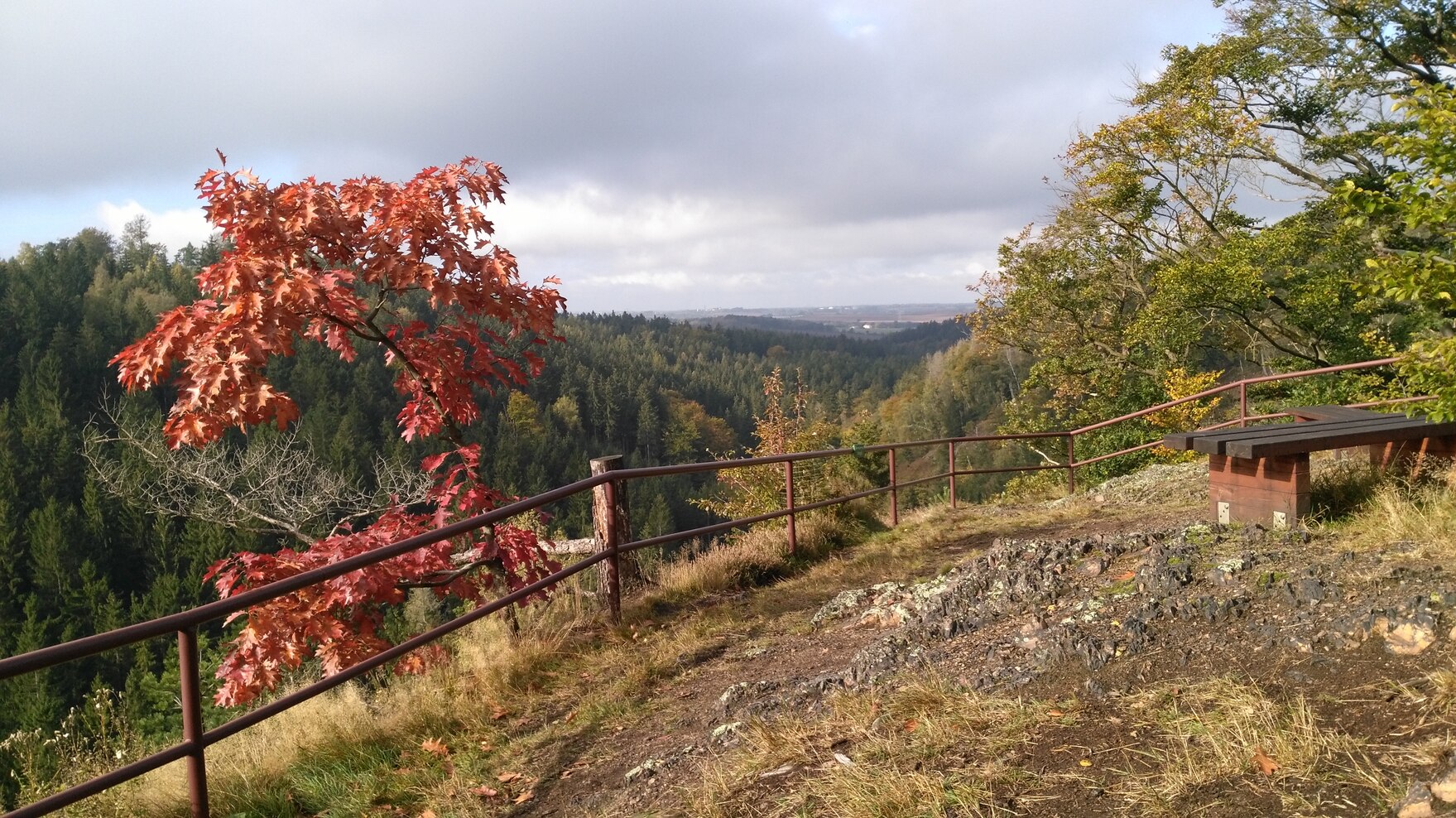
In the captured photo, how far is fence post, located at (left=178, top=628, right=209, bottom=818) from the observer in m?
2.91

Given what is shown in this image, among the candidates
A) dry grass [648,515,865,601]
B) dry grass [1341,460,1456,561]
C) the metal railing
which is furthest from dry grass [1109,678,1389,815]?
dry grass [648,515,865,601]

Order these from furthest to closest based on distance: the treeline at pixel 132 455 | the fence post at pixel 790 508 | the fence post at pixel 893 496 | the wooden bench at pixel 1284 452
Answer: the treeline at pixel 132 455
the fence post at pixel 893 496
the fence post at pixel 790 508
the wooden bench at pixel 1284 452

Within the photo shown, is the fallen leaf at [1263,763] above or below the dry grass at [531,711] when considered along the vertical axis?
above

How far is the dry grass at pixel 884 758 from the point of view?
2.57m

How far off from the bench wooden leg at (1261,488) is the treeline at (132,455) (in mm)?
4441

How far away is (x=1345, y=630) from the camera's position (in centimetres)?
314

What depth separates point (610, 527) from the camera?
5.55 m

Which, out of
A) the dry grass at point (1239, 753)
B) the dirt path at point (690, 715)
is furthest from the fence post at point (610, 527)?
the dry grass at point (1239, 753)

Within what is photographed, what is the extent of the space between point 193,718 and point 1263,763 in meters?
3.28

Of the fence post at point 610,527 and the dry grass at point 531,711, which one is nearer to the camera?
the dry grass at point 531,711

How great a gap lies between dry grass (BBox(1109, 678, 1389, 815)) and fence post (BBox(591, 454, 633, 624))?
11.1ft

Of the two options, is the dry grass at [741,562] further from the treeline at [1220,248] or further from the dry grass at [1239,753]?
the treeline at [1220,248]

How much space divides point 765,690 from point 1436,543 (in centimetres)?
310

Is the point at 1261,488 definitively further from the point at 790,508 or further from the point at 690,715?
the point at 690,715
